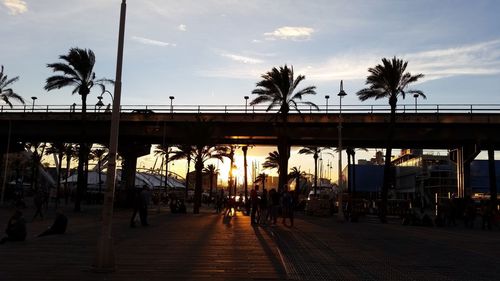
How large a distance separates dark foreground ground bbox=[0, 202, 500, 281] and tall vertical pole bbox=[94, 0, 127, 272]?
0.32 m

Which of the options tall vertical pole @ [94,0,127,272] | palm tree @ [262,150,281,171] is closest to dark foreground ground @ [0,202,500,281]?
tall vertical pole @ [94,0,127,272]

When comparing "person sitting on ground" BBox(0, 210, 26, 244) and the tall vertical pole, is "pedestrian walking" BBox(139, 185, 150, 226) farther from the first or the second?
the tall vertical pole

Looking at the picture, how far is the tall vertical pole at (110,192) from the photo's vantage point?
32.9 ft

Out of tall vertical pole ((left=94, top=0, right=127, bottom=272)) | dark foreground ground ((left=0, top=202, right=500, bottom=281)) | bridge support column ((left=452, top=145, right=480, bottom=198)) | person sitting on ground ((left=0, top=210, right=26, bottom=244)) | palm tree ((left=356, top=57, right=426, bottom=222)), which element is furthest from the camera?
bridge support column ((left=452, top=145, right=480, bottom=198))

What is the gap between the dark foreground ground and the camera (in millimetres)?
10219

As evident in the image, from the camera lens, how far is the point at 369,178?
86.7 metres

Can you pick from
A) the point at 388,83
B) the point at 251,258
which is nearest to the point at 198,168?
the point at 388,83

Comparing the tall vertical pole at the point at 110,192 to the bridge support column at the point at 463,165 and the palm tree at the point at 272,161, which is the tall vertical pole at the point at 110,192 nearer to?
the bridge support column at the point at 463,165

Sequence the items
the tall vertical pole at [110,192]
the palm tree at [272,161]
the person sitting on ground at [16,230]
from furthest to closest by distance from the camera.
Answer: the palm tree at [272,161] → the person sitting on ground at [16,230] → the tall vertical pole at [110,192]

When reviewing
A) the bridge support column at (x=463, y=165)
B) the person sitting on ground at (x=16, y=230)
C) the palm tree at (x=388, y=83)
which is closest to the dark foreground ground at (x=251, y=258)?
the person sitting on ground at (x=16, y=230)

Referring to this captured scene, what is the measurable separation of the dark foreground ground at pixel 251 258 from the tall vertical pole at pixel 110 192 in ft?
1.06

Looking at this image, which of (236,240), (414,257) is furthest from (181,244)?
(414,257)

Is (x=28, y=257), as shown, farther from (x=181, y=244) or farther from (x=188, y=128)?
(x=188, y=128)

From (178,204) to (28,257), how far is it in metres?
28.1
